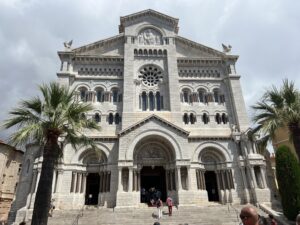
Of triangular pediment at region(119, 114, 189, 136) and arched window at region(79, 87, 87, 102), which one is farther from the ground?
arched window at region(79, 87, 87, 102)

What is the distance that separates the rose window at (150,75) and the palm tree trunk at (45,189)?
18.0 m

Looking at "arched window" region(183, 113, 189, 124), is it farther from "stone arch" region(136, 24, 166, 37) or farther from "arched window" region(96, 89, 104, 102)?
"stone arch" region(136, 24, 166, 37)

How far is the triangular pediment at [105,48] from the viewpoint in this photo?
29.6 metres

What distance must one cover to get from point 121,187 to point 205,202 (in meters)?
7.98

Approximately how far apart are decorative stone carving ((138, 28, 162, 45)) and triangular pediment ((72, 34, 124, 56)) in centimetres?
260

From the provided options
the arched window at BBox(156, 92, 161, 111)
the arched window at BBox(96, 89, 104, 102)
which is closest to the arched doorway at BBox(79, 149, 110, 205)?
the arched window at BBox(96, 89, 104, 102)

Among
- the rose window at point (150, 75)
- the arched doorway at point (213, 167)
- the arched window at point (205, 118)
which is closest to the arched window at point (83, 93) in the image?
the rose window at point (150, 75)

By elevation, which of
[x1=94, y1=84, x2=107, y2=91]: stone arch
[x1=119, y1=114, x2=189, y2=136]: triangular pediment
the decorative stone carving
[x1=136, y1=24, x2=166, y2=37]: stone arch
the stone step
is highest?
[x1=136, y1=24, x2=166, y2=37]: stone arch

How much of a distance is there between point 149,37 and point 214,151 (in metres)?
16.7

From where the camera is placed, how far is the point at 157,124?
24141 mm

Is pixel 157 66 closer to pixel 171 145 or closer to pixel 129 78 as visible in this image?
pixel 129 78

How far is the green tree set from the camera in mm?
17047

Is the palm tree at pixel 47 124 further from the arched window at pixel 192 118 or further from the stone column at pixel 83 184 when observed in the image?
the arched window at pixel 192 118

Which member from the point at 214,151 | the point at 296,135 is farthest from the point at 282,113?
the point at 214,151
